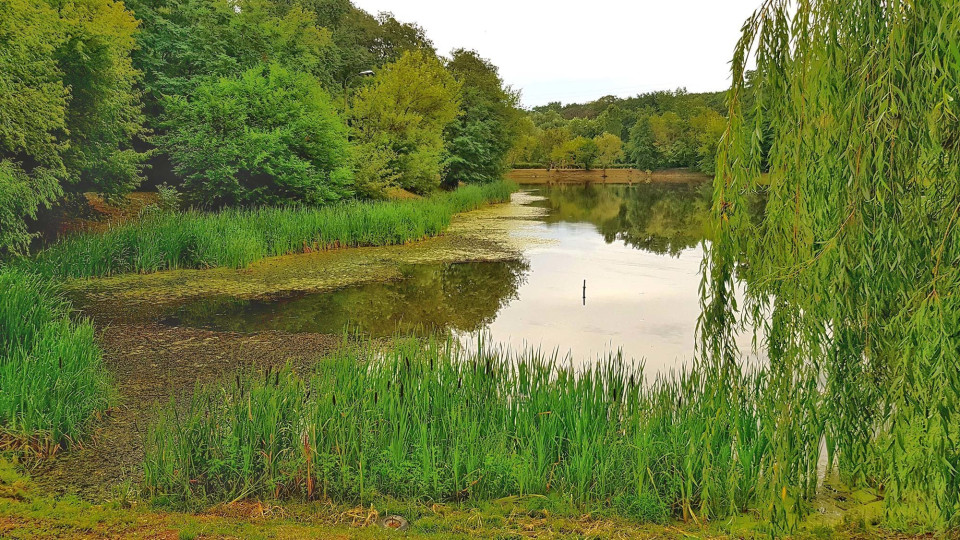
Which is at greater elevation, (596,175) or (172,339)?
(596,175)

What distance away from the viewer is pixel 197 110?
18625mm

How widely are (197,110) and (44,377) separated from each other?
1455 centimetres

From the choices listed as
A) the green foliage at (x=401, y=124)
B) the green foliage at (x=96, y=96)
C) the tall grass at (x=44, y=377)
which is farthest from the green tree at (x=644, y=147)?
the tall grass at (x=44, y=377)

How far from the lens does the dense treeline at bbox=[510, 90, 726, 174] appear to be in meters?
74.2

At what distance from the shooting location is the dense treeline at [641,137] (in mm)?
74181

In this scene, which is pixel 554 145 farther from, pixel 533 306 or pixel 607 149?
pixel 533 306

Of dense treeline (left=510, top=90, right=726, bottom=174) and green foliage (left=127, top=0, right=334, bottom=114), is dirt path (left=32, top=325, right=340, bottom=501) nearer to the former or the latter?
green foliage (left=127, top=0, right=334, bottom=114)

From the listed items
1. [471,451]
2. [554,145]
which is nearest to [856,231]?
[471,451]

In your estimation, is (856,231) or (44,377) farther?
(44,377)

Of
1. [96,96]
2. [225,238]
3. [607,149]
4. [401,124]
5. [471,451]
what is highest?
[607,149]

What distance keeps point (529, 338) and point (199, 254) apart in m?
8.58

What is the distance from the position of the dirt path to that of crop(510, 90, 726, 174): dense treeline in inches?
2304

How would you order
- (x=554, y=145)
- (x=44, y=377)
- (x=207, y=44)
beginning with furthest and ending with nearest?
(x=554, y=145)
(x=207, y=44)
(x=44, y=377)

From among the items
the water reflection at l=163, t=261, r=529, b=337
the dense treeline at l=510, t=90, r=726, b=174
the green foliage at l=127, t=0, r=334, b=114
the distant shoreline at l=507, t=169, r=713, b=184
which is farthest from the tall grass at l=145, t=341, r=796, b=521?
the distant shoreline at l=507, t=169, r=713, b=184
